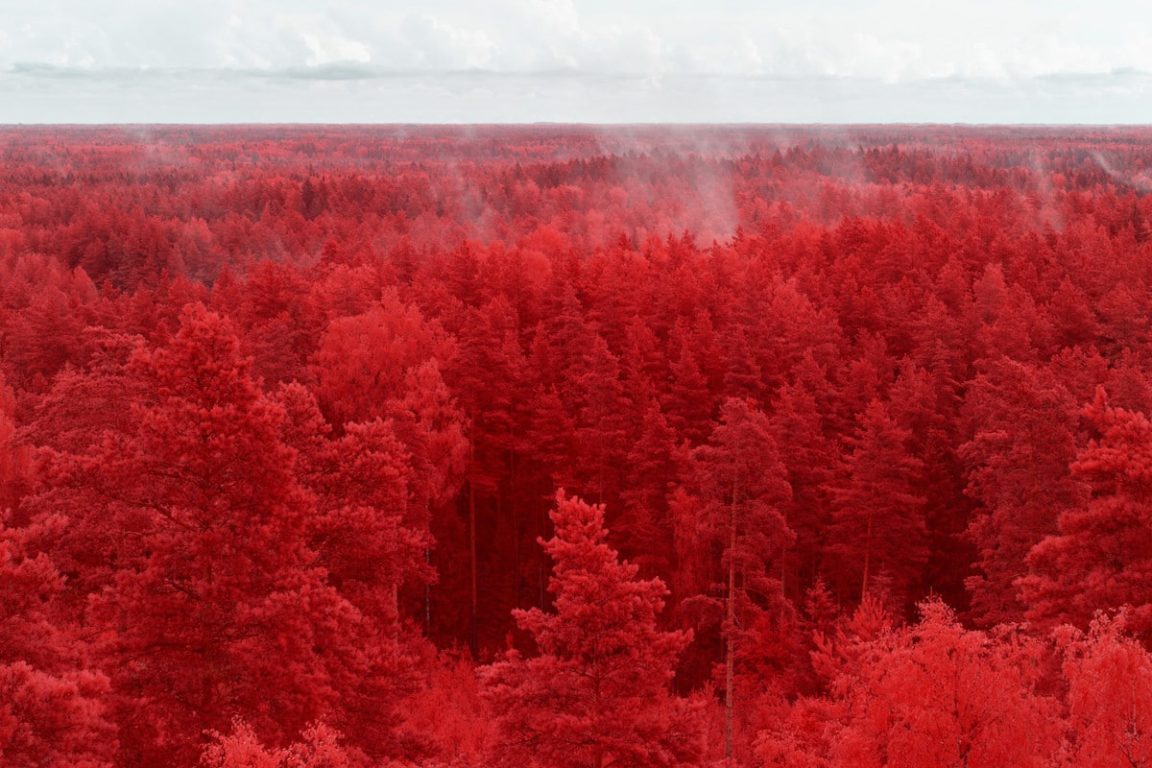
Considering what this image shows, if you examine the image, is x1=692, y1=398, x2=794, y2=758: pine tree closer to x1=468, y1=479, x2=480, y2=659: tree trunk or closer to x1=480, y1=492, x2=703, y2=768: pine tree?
x1=480, y1=492, x2=703, y2=768: pine tree

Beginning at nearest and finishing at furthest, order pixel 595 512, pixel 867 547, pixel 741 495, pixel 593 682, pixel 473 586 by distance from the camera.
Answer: pixel 593 682 < pixel 595 512 < pixel 741 495 < pixel 867 547 < pixel 473 586

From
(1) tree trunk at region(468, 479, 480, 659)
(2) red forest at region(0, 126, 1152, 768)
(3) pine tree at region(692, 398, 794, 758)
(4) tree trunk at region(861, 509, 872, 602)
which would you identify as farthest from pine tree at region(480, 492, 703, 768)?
(1) tree trunk at region(468, 479, 480, 659)

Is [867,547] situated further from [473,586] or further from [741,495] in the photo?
[473,586]

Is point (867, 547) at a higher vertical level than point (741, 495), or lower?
lower

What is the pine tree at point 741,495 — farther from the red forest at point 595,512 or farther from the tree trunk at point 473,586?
the tree trunk at point 473,586

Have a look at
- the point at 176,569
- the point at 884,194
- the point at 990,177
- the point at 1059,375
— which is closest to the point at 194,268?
the point at 884,194

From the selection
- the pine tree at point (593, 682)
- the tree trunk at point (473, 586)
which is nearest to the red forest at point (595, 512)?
the pine tree at point (593, 682)

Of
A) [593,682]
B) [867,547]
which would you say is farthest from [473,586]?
[593,682]

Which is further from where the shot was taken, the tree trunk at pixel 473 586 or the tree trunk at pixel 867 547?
the tree trunk at pixel 473 586

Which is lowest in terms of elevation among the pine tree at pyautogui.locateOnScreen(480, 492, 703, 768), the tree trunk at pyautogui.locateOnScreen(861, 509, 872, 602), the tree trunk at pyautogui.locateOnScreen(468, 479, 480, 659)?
the tree trunk at pyautogui.locateOnScreen(468, 479, 480, 659)

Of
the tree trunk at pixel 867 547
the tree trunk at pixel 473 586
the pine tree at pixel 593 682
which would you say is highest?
the pine tree at pixel 593 682
